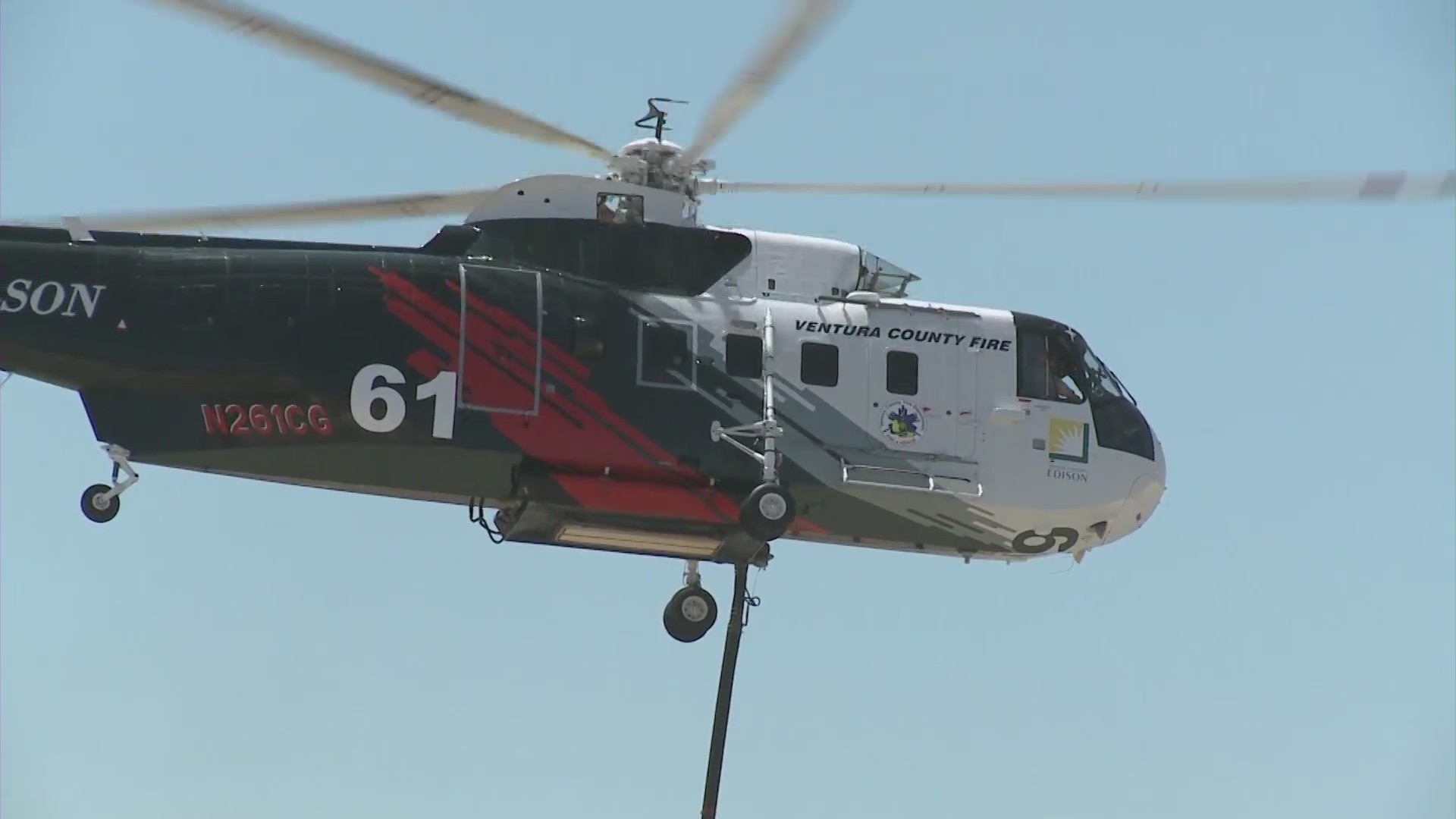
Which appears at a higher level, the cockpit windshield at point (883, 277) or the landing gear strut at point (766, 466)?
the cockpit windshield at point (883, 277)

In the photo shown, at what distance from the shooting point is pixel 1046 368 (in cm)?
2356

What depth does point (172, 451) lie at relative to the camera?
20.8 m

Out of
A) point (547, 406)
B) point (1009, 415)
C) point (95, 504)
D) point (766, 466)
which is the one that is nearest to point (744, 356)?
point (766, 466)

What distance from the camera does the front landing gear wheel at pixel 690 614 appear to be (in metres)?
23.5

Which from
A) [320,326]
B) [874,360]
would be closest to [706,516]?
[874,360]

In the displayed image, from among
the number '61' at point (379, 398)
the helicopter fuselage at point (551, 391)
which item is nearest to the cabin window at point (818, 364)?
the helicopter fuselage at point (551, 391)

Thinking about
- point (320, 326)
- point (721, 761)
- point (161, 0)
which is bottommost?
point (721, 761)

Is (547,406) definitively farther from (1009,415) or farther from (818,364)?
(1009,415)

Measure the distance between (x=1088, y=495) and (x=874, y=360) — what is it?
9.22 ft

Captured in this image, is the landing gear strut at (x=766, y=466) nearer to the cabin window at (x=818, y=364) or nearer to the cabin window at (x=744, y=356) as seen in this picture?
the cabin window at (x=744, y=356)

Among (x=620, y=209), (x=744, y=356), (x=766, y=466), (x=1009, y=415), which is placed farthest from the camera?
(x=1009, y=415)

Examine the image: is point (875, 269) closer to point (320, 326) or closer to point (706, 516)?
point (706, 516)

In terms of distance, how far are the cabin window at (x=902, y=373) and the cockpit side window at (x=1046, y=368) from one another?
4.00 ft

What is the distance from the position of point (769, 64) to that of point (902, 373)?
461 cm
